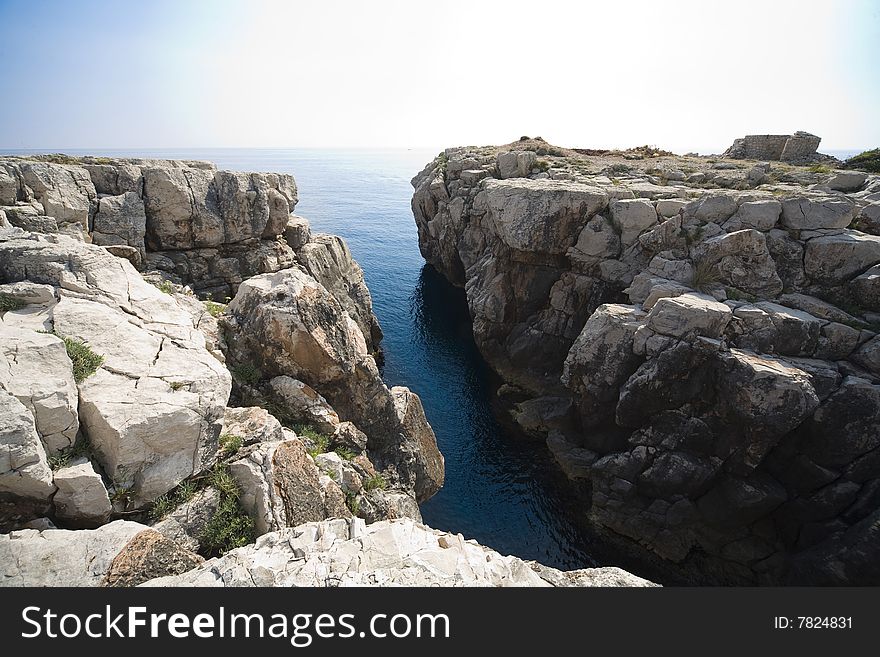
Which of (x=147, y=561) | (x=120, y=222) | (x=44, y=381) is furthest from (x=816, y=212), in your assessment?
(x=120, y=222)

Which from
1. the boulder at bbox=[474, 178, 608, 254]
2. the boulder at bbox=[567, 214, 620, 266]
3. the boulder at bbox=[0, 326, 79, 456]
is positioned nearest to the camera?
the boulder at bbox=[0, 326, 79, 456]

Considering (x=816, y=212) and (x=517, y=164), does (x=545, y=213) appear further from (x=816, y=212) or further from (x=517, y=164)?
(x=816, y=212)

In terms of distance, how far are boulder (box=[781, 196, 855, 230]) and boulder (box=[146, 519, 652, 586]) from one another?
30407mm

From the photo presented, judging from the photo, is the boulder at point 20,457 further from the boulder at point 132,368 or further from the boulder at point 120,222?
the boulder at point 120,222

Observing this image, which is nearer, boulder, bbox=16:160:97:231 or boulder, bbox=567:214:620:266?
boulder, bbox=16:160:97:231

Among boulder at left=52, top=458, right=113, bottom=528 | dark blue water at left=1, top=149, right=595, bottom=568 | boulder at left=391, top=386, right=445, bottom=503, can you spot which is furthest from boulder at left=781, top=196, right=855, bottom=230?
boulder at left=52, top=458, right=113, bottom=528

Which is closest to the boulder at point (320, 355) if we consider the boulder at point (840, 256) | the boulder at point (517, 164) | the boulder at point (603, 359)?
the boulder at point (603, 359)

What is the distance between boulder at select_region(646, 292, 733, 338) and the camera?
86.2ft

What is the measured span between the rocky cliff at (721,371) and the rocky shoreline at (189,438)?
568 inches

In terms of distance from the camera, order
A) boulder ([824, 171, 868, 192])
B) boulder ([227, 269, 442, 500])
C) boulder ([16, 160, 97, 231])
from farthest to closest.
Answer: boulder ([824, 171, 868, 192]), boulder ([16, 160, 97, 231]), boulder ([227, 269, 442, 500])

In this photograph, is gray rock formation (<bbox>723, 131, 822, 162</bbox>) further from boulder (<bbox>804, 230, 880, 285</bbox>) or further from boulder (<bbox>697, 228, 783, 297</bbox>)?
boulder (<bbox>697, 228, 783, 297</bbox>)
